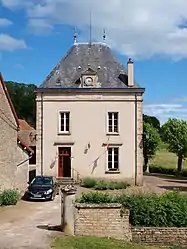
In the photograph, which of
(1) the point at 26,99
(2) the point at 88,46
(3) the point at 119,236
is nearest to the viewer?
(3) the point at 119,236

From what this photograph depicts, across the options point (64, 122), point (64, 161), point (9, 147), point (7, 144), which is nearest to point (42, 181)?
point (9, 147)

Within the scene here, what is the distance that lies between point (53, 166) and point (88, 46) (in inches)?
451

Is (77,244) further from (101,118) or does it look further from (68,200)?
(101,118)

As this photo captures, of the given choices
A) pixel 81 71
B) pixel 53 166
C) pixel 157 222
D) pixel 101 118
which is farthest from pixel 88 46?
pixel 157 222

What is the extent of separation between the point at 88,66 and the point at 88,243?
2585 cm

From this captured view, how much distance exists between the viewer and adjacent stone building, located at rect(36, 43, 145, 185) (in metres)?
35.8

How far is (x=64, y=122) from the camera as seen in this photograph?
36188 mm

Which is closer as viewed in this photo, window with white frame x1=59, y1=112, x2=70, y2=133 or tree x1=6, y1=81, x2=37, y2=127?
window with white frame x1=59, y1=112, x2=70, y2=133

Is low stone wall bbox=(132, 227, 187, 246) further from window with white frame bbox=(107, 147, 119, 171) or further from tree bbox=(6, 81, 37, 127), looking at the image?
tree bbox=(6, 81, 37, 127)

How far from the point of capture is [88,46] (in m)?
39.2

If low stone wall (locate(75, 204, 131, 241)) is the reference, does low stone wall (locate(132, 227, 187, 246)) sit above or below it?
below

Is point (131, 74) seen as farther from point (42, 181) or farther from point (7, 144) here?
point (7, 144)

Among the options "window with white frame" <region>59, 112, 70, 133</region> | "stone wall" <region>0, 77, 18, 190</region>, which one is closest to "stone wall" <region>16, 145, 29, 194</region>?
"stone wall" <region>0, 77, 18, 190</region>

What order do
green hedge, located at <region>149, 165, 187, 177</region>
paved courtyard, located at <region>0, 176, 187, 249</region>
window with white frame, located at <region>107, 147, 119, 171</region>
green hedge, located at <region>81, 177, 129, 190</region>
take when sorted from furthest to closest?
Result: green hedge, located at <region>149, 165, 187, 177</region> < window with white frame, located at <region>107, 147, 119, 171</region> < green hedge, located at <region>81, 177, 129, 190</region> < paved courtyard, located at <region>0, 176, 187, 249</region>
